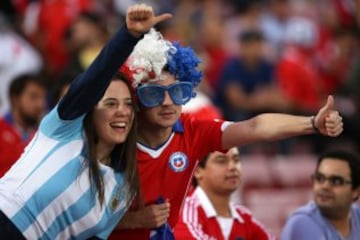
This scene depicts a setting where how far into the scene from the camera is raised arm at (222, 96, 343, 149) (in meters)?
5.81

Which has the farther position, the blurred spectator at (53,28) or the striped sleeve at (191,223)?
the blurred spectator at (53,28)

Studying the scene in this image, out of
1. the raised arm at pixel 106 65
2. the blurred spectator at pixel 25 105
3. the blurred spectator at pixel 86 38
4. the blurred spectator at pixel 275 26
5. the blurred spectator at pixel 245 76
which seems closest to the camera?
the raised arm at pixel 106 65

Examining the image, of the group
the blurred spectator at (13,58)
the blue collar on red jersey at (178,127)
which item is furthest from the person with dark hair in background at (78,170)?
the blurred spectator at (13,58)

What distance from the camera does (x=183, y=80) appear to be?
21.3 ft

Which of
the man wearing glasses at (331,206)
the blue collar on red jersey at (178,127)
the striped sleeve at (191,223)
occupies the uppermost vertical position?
the blue collar on red jersey at (178,127)

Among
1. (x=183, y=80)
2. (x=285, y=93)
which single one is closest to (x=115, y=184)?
(x=183, y=80)

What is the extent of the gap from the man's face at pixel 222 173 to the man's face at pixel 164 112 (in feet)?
3.81

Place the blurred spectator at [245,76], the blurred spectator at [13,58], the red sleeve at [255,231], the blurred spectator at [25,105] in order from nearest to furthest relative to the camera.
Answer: the red sleeve at [255,231] < the blurred spectator at [25,105] < the blurred spectator at [13,58] < the blurred spectator at [245,76]

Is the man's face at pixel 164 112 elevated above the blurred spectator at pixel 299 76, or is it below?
below

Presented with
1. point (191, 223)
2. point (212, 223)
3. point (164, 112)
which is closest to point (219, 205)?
point (212, 223)

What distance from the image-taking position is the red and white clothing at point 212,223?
7234mm

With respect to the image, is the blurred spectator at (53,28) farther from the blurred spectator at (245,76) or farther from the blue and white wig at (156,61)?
the blue and white wig at (156,61)

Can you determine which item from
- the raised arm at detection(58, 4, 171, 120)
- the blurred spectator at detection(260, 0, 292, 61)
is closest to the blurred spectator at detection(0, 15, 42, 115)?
the blurred spectator at detection(260, 0, 292, 61)

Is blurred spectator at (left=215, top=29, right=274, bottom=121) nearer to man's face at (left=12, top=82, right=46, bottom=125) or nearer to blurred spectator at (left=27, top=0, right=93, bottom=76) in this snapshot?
blurred spectator at (left=27, top=0, right=93, bottom=76)
